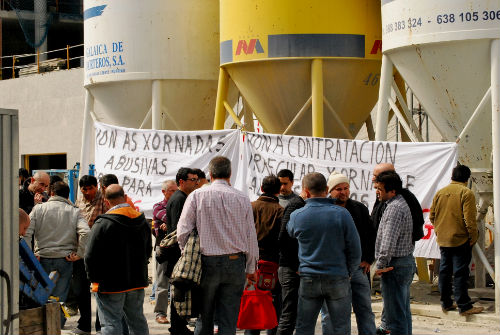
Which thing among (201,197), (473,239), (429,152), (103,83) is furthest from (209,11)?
(201,197)

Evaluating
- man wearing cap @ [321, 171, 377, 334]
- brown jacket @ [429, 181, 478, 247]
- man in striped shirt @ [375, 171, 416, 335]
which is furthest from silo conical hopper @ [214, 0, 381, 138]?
man in striped shirt @ [375, 171, 416, 335]


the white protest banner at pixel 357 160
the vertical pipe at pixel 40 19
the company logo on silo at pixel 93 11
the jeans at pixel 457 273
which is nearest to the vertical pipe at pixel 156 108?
the company logo on silo at pixel 93 11

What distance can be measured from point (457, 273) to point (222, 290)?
3.27m

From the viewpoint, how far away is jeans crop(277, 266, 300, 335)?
22.9 feet

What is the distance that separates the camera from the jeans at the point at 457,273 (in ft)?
27.6

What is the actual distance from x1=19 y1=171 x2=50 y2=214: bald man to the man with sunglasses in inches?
88.8

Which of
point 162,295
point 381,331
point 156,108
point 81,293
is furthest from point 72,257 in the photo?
point 156,108

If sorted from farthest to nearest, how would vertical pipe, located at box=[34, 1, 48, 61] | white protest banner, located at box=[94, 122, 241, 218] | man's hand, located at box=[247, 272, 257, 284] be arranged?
vertical pipe, located at box=[34, 1, 48, 61] < white protest banner, located at box=[94, 122, 241, 218] < man's hand, located at box=[247, 272, 257, 284]

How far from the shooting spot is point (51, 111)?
26.3 m

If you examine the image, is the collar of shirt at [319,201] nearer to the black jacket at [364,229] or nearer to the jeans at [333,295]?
the jeans at [333,295]

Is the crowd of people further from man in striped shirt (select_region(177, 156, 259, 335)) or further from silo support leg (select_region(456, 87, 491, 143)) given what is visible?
silo support leg (select_region(456, 87, 491, 143))

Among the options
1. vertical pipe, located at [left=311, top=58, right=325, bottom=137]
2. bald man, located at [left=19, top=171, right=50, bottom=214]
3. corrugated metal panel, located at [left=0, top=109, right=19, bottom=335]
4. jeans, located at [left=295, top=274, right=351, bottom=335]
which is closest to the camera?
corrugated metal panel, located at [left=0, top=109, right=19, bottom=335]

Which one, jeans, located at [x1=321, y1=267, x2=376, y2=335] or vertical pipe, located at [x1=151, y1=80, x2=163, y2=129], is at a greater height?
vertical pipe, located at [x1=151, y1=80, x2=163, y2=129]

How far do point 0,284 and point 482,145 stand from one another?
638 cm
